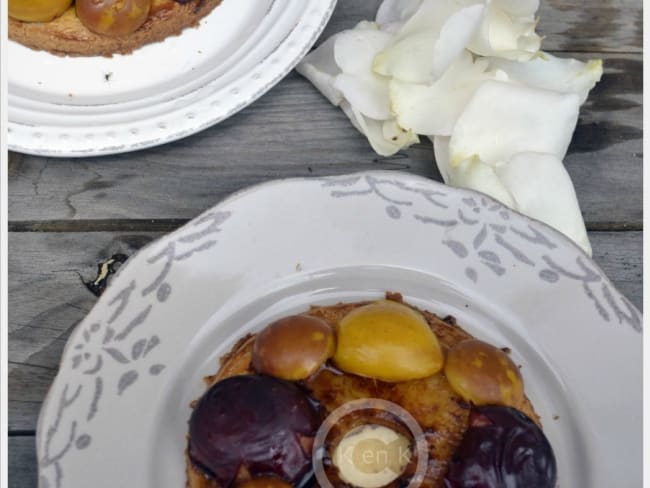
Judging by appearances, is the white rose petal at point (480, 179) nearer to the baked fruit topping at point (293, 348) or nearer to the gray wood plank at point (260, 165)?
the gray wood plank at point (260, 165)

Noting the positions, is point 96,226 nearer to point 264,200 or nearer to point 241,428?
point 264,200

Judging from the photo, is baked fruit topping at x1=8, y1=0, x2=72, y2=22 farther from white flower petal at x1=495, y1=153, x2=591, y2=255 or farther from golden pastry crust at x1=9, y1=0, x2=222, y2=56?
white flower petal at x1=495, y1=153, x2=591, y2=255

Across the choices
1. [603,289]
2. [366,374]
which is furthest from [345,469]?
[603,289]

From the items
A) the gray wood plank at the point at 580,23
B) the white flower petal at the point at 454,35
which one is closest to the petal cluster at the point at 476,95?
the white flower petal at the point at 454,35

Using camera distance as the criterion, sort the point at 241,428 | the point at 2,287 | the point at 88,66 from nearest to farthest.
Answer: the point at 241,428 → the point at 2,287 → the point at 88,66

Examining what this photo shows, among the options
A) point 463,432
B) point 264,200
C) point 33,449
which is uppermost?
point 264,200

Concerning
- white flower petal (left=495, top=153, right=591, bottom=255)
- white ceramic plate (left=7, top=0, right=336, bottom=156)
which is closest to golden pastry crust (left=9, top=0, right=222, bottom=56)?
white ceramic plate (left=7, top=0, right=336, bottom=156)

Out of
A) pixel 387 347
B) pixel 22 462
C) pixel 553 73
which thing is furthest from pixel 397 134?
pixel 22 462
